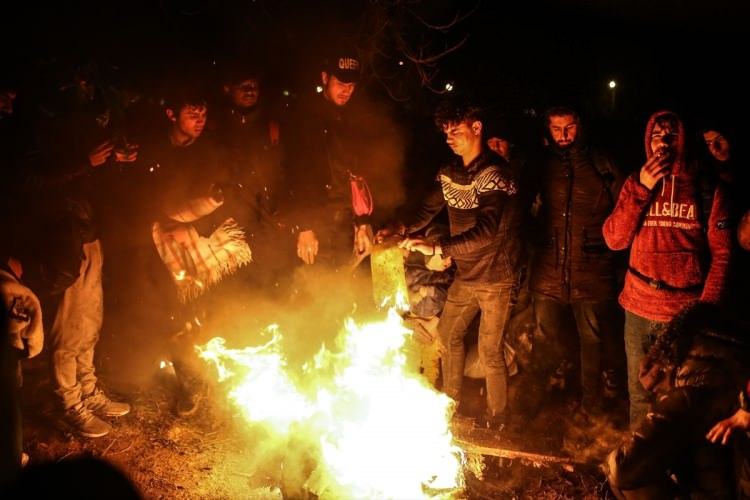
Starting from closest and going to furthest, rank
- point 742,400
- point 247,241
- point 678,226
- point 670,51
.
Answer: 1. point 742,400
2. point 678,226
3. point 247,241
4. point 670,51

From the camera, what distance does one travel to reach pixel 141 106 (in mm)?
5598

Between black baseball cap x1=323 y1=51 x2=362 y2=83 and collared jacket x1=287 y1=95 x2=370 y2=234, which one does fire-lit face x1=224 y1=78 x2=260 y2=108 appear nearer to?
collared jacket x1=287 y1=95 x2=370 y2=234

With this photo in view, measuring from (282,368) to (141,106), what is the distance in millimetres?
3283

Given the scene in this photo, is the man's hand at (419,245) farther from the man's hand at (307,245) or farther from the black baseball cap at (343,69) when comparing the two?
the black baseball cap at (343,69)

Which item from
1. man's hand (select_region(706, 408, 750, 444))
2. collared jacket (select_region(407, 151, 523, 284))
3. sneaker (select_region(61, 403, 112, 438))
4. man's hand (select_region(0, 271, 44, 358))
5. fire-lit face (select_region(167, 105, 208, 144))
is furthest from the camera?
fire-lit face (select_region(167, 105, 208, 144))

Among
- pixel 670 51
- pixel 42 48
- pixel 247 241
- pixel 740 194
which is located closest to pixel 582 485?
pixel 740 194

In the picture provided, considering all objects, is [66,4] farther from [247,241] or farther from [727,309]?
[727,309]

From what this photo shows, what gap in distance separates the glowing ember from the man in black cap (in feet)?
3.44

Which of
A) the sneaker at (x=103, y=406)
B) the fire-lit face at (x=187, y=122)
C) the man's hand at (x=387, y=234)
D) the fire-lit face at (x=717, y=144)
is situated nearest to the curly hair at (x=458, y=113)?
the man's hand at (x=387, y=234)

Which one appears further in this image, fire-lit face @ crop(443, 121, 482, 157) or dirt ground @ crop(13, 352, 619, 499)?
fire-lit face @ crop(443, 121, 482, 157)

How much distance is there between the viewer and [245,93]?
5633mm

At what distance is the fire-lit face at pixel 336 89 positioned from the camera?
19.0 ft

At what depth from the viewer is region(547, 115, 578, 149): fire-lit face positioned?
16.5ft

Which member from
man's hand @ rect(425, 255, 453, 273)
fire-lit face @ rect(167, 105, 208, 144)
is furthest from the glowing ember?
fire-lit face @ rect(167, 105, 208, 144)
